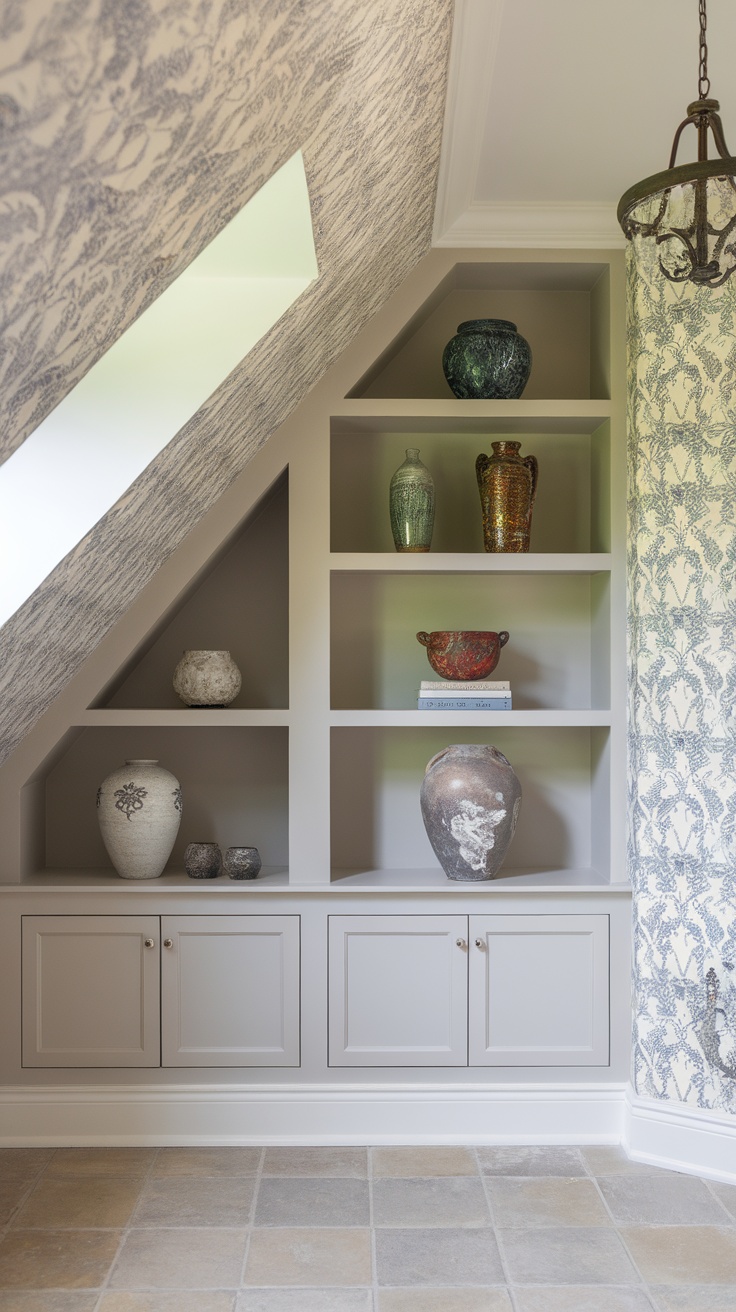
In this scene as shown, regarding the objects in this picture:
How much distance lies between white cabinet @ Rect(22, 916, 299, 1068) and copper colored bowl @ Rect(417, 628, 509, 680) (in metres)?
0.82

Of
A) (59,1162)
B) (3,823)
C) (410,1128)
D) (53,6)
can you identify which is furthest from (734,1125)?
(53,6)

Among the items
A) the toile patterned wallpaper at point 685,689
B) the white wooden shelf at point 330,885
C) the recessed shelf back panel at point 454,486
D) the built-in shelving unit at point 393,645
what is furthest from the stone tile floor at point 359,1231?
the recessed shelf back panel at point 454,486

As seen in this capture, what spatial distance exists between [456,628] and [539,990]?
1.08 m

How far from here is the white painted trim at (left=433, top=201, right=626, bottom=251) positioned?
2.87m

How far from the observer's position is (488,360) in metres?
2.90

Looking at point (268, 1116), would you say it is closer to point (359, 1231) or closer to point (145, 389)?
point (359, 1231)

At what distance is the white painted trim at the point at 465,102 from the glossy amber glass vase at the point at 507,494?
2.05 feet

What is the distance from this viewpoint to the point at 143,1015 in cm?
289

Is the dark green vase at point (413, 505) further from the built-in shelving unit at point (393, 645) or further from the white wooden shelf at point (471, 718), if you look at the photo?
the white wooden shelf at point (471, 718)

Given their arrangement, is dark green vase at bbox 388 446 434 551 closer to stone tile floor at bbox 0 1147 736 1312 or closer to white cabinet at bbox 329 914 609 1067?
white cabinet at bbox 329 914 609 1067

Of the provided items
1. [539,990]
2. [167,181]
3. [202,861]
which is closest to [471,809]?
[539,990]

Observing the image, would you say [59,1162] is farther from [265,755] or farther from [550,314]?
[550,314]

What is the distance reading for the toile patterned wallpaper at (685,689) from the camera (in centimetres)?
268

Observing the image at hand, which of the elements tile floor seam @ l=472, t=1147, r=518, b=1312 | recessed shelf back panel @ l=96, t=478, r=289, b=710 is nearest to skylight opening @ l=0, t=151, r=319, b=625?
recessed shelf back panel @ l=96, t=478, r=289, b=710
